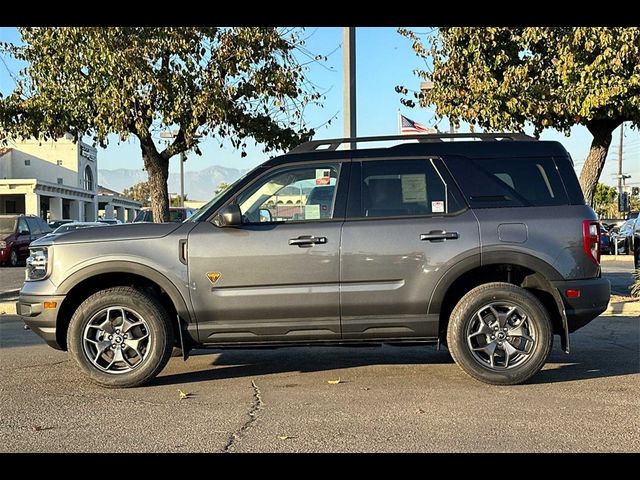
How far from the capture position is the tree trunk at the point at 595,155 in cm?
1268

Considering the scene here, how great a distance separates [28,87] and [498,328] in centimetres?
917

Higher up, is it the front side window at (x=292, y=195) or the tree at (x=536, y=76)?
the tree at (x=536, y=76)

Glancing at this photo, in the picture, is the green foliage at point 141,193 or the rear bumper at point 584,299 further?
the green foliage at point 141,193

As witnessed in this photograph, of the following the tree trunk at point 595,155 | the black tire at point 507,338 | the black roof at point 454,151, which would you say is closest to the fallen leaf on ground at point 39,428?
the black roof at point 454,151

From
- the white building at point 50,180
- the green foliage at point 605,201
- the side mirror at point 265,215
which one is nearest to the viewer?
the side mirror at point 265,215

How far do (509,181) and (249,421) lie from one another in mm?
3049

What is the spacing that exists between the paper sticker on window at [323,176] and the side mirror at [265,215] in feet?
1.67

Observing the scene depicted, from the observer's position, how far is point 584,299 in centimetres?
602

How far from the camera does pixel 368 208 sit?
6.10 metres

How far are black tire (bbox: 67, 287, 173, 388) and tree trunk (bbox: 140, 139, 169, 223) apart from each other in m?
6.97

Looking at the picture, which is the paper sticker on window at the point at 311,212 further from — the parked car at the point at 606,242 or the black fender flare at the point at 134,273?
the parked car at the point at 606,242
